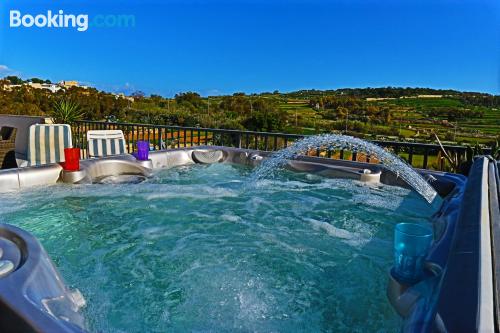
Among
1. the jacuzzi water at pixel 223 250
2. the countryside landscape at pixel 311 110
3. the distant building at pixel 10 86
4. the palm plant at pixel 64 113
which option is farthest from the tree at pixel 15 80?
the jacuzzi water at pixel 223 250

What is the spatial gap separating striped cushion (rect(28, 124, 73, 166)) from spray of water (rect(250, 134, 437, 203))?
2.04 m

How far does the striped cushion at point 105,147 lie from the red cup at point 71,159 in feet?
3.77

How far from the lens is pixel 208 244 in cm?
196

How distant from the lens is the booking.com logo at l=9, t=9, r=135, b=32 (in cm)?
650

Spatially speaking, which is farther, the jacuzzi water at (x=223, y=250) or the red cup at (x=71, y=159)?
the red cup at (x=71, y=159)

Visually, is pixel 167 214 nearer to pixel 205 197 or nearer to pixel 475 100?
pixel 205 197

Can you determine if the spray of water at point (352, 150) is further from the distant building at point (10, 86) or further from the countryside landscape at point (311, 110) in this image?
the distant building at point (10, 86)

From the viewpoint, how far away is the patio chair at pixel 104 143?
4.00 metres

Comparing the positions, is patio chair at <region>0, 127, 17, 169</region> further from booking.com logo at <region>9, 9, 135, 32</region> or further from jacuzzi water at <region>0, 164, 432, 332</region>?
booking.com logo at <region>9, 9, 135, 32</region>

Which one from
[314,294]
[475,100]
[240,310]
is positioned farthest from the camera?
[475,100]

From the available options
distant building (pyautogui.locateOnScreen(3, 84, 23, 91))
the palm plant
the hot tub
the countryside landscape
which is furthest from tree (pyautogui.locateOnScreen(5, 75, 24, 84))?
the hot tub

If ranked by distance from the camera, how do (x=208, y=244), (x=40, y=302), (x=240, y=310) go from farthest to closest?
(x=208, y=244), (x=240, y=310), (x=40, y=302)

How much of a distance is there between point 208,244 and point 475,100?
14.6 m

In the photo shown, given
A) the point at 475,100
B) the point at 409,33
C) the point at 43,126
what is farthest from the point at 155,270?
the point at 409,33
